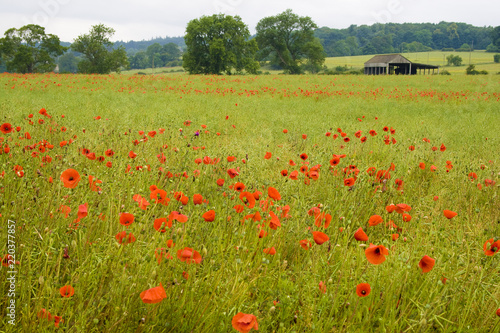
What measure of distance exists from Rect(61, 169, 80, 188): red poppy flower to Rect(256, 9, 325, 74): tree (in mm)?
61439

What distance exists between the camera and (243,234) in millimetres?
1953

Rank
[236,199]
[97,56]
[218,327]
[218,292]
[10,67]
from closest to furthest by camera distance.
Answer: [218,327] < [218,292] < [236,199] < [10,67] < [97,56]

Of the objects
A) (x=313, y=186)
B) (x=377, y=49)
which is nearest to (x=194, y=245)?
(x=313, y=186)

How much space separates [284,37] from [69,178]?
216 feet

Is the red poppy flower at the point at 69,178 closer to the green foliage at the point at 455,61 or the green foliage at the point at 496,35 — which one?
the green foliage at the point at 455,61

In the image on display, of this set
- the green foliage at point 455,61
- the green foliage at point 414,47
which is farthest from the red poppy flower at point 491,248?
the green foliage at point 414,47

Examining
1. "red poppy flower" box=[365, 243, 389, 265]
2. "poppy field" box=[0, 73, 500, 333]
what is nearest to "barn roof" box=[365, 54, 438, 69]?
"poppy field" box=[0, 73, 500, 333]

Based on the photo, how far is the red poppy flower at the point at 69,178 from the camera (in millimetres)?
1598

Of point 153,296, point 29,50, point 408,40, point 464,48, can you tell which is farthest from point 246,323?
point 464,48

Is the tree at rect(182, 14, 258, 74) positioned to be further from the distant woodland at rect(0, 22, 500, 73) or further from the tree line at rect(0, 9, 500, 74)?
the distant woodland at rect(0, 22, 500, 73)

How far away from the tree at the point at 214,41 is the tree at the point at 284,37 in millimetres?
14211

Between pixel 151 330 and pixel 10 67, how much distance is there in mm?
59732

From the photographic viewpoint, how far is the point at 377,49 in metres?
104

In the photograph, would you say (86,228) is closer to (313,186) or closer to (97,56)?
(313,186)
